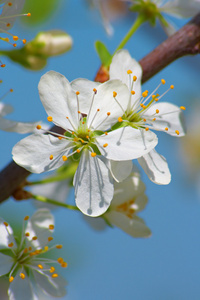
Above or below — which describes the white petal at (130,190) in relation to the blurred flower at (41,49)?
below

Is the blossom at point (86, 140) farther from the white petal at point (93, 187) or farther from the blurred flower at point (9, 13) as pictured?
the blurred flower at point (9, 13)

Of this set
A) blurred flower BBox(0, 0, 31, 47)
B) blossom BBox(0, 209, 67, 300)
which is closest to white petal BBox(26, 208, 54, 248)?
blossom BBox(0, 209, 67, 300)

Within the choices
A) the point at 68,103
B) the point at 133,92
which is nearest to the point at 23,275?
the point at 68,103

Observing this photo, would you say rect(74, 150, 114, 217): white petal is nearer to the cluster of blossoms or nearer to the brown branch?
the cluster of blossoms

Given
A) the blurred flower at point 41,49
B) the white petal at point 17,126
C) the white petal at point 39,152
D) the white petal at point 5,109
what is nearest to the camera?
the white petal at point 39,152

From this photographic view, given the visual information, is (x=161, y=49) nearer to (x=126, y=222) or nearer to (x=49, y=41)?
(x=49, y=41)

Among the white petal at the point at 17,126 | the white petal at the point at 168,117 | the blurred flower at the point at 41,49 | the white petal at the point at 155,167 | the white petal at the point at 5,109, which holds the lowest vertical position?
the white petal at the point at 155,167

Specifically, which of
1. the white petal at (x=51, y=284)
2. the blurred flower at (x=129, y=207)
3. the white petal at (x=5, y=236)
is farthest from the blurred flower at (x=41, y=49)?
the white petal at (x=51, y=284)
